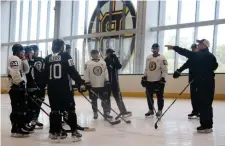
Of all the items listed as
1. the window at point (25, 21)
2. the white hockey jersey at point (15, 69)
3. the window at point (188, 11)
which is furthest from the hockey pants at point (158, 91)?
the window at point (25, 21)

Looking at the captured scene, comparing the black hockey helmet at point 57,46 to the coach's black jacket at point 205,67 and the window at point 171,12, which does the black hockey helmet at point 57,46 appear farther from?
the window at point 171,12

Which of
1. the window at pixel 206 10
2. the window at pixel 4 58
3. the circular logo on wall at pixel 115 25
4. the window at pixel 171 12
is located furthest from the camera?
the window at pixel 4 58

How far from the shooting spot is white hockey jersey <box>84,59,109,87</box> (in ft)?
21.8

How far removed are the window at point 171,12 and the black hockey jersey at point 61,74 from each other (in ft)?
39.2

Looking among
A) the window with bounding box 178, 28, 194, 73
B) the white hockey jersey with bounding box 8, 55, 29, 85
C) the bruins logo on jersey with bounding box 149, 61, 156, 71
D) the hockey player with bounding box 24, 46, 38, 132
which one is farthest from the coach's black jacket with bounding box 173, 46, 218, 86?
the window with bounding box 178, 28, 194, 73

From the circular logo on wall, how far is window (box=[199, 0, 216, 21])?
10.8 feet

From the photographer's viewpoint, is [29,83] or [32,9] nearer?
[29,83]

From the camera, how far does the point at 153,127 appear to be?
5.86m

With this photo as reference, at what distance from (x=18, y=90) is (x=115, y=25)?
13.3 metres

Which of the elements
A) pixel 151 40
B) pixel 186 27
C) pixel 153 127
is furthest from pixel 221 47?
pixel 153 127

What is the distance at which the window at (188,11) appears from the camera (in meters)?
15.2

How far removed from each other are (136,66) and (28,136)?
450 inches

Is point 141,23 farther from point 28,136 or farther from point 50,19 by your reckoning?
point 28,136

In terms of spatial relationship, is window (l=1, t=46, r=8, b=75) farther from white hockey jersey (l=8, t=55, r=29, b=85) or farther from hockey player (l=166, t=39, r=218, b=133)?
hockey player (l=166, t=39, r=218, b=133)
